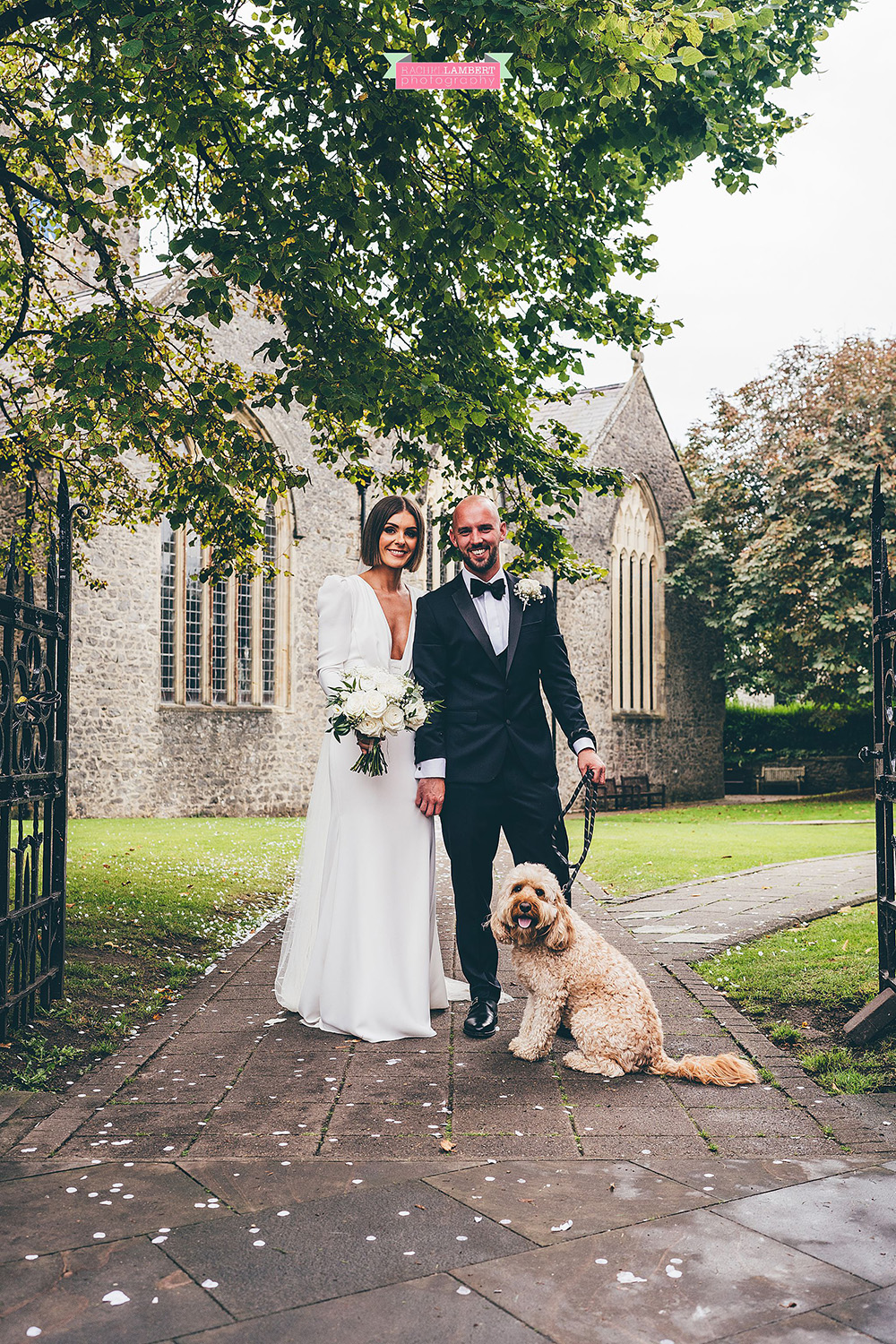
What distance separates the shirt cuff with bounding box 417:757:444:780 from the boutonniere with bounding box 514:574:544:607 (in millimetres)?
797

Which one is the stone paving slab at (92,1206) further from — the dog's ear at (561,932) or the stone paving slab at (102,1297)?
the dog's ear at (561,932)

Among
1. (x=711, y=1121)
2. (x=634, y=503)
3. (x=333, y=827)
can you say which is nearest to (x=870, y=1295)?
(x=711, y=1121)

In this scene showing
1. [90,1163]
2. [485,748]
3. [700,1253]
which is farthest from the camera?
[485,748]

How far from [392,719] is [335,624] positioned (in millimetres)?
735

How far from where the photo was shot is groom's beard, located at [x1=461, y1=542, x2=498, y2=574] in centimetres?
457

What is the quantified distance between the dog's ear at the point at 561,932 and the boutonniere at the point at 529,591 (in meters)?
1.34

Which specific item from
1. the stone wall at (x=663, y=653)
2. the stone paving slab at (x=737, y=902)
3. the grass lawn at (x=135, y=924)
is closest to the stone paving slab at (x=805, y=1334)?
the grass lawn at (x=135, y=924)

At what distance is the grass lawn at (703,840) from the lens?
34.8ft

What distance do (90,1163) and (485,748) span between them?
7.15 ft

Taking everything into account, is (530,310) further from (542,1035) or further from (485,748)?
(542,1035)

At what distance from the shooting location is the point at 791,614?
78.1 feet

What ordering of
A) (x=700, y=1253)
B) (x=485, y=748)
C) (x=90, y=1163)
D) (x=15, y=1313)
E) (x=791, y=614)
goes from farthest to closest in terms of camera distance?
1. (x=791, y=614)
2. (x=485, y=748)
3. (x=90, y=1163)
4. (x=700, y=1253)
5. (x=15, y=1313)

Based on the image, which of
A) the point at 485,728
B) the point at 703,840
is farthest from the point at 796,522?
the point at 485,728

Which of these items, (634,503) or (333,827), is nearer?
(333,827)
